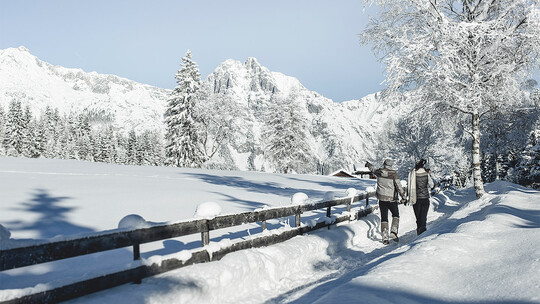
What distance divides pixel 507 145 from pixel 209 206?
35445mm

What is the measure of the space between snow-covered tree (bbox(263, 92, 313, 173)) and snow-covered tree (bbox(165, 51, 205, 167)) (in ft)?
31.0

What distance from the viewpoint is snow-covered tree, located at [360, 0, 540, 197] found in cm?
1319

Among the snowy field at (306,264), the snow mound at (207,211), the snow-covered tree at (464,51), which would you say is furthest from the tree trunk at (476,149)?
the snow mound at (207,211)

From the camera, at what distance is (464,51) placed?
44.2ft

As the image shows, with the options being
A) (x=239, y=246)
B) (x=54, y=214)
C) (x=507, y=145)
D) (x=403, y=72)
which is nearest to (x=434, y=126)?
(x=403, y=72)

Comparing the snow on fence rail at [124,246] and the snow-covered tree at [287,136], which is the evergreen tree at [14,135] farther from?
the snow on fence rail at [124,246]

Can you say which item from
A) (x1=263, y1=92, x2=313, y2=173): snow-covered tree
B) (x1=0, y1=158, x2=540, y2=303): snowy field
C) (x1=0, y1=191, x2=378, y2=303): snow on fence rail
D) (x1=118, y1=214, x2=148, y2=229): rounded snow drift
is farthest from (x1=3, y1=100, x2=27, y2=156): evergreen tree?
(x1=118, y1=214, x2=148, y2=229): rounded snow drift

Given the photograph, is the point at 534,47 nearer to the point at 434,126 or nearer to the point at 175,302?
the point at 434,126

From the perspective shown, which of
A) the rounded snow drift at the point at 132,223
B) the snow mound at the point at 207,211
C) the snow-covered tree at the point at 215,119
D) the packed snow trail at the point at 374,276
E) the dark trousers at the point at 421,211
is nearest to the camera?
the packed snow trail at the point at 374,276

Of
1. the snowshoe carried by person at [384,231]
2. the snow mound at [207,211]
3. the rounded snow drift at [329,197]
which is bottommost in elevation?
the snowshoe carried by person at [384,231]

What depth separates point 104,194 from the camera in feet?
36.9

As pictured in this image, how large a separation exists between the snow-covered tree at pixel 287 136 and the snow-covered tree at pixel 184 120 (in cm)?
Result: 945

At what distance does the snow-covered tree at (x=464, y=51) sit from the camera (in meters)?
13.2

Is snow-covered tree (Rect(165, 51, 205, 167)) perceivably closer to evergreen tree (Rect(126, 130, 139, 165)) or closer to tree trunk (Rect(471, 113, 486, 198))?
tree trunk (Rect(471, 113, 486, 198))
